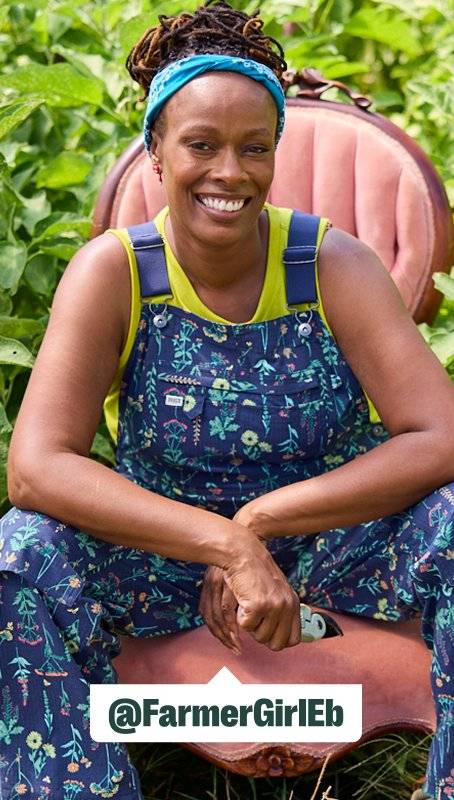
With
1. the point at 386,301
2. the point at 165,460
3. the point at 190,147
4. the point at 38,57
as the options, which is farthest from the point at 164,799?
the point at 38,57

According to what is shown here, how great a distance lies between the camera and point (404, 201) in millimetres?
3137

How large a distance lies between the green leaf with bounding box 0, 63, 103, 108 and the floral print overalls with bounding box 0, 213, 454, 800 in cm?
109

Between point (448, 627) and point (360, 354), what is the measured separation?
1.93ft

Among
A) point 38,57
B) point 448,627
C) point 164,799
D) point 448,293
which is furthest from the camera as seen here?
point 38,57

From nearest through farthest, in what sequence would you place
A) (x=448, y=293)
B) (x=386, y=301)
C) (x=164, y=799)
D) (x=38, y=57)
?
(x=386, y=301), (x=164, y=799), (x=448, y=293), (x=38, y=57)

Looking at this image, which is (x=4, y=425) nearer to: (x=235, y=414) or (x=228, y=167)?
(x=235, y=414)

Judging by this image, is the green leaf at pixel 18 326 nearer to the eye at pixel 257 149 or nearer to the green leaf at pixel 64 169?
the green leaf at pixel 64 169

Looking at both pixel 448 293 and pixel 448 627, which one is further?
pixel 448 293

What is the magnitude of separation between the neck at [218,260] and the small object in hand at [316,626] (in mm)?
682

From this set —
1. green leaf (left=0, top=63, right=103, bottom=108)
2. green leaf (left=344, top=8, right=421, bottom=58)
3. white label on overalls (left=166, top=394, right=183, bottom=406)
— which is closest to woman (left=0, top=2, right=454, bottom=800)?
Result: white label on overalls (left=166, top=394, right=183, bottom=406)

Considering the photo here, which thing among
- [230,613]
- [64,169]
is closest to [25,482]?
[230,613]

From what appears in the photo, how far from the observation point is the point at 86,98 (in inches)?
145

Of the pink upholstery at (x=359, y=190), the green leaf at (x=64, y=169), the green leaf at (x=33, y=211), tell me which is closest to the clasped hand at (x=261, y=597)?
the pink upholstery at (x=359, y=190)

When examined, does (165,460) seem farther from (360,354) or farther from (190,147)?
(190,147)
